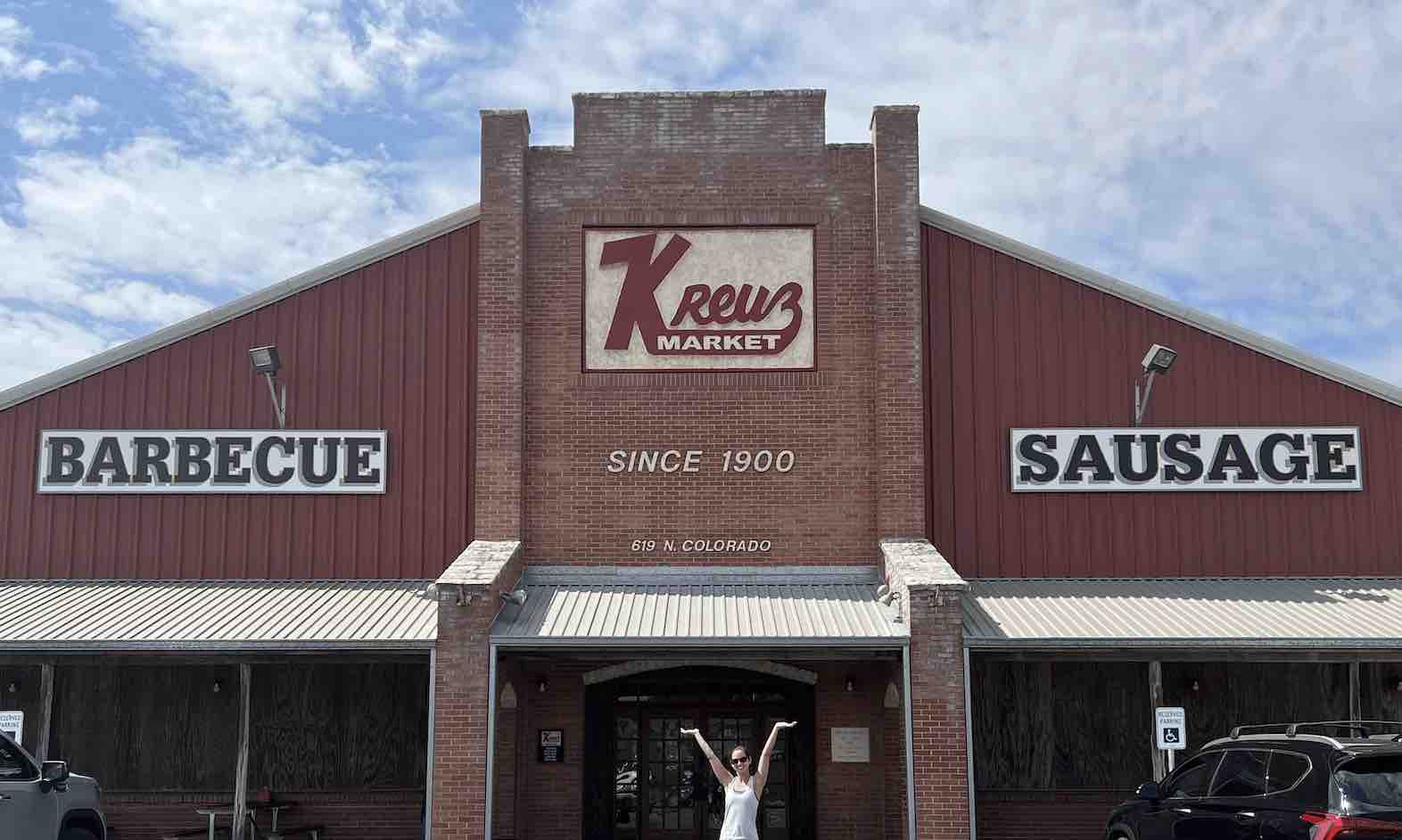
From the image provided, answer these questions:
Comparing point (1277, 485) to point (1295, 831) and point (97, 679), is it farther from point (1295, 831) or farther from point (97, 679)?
point (97, 679)

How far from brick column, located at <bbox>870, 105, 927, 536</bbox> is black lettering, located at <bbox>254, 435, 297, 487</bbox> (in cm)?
799

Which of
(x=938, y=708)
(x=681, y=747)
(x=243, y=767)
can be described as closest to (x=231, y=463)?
(x=243, y=767)

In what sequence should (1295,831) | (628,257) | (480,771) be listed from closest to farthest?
(1295,831) → (480,771) → (628,257)

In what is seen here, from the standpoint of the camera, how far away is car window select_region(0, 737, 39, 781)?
12031mm

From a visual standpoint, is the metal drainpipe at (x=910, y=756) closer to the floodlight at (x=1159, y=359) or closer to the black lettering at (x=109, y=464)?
the floodlight at (x=1159, y=359)

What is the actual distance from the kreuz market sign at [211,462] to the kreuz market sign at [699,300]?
3441 mm

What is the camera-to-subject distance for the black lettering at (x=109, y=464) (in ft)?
57.8

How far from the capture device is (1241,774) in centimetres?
1168

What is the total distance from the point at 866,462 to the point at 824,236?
3.19 metres

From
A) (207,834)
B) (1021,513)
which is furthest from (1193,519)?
(207,834)

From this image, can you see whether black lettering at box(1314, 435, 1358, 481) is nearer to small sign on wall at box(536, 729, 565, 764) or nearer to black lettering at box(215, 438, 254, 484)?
small sign on wall at box(536, 729, 565, 764)

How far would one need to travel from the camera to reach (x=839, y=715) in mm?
17219

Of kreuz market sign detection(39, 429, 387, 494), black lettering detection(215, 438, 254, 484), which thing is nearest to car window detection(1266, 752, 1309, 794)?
kreuz market sign detection(39, 429, 387, 494)

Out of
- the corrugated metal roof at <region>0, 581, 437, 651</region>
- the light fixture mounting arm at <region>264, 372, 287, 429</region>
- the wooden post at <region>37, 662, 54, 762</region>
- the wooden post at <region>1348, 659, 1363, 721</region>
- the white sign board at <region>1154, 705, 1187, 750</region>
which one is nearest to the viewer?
the corrugated metal roof at <region>0, 581, 437, 651</region>
